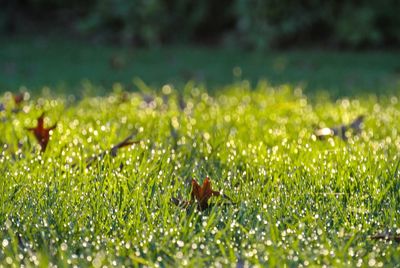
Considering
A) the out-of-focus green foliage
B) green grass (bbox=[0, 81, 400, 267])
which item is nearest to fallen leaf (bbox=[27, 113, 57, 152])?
green grass (bbox=[0, 81, 400, 267])

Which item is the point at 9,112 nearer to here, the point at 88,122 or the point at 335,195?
the point at 88,122

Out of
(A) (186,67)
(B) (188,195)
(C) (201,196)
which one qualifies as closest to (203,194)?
(C) (201,196)

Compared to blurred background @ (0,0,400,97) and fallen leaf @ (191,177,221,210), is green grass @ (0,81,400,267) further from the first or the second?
blurred background @ (0,0,400,97)

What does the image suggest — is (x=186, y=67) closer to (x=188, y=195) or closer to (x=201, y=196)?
(x=188, y=195)

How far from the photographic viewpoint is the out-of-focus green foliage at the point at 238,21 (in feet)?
33.0

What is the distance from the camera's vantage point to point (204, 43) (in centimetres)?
1142

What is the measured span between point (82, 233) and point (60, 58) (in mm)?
7936

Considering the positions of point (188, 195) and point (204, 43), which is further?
point (204, 43)

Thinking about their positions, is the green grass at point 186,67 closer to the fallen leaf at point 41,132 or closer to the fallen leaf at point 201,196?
the fallen leaf at point 41,132

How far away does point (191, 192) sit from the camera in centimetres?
254

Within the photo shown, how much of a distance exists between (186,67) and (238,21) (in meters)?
1.83

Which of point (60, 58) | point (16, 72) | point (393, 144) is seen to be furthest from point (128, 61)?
point (393, 144)

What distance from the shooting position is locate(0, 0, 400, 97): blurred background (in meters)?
8.23

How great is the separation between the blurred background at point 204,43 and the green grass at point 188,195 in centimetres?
375
